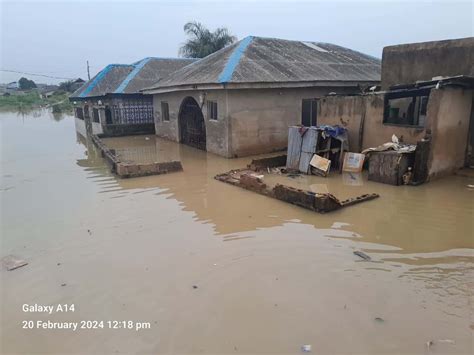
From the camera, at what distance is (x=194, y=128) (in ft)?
56.6

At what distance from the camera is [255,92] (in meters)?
14.0

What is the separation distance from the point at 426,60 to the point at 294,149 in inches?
213

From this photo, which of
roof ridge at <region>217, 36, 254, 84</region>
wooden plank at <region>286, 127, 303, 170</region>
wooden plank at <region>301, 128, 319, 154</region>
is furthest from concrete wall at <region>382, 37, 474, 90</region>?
roof ridge at <region>217, 36, 254, 84</region>

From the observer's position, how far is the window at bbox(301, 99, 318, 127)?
1545 cm

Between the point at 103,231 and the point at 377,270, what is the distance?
500cm

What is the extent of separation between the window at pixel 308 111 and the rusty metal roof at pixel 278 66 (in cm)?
107

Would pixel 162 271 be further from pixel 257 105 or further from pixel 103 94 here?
pixel 103 94

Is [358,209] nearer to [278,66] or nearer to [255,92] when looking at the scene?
[255,92]

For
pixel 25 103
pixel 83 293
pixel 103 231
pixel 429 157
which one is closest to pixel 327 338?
pixel 83 293

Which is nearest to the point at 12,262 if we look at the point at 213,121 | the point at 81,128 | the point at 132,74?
the point at 213,121

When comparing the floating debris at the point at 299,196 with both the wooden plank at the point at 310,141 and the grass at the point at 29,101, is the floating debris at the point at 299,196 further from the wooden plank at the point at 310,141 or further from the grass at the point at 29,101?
the grass at the point at 29,101

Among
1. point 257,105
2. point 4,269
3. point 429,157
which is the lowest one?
point 4,269

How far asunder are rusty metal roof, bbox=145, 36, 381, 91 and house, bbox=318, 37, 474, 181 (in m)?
2.85

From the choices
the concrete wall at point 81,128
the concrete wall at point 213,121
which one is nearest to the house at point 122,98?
the concrete wall at point 81,128
